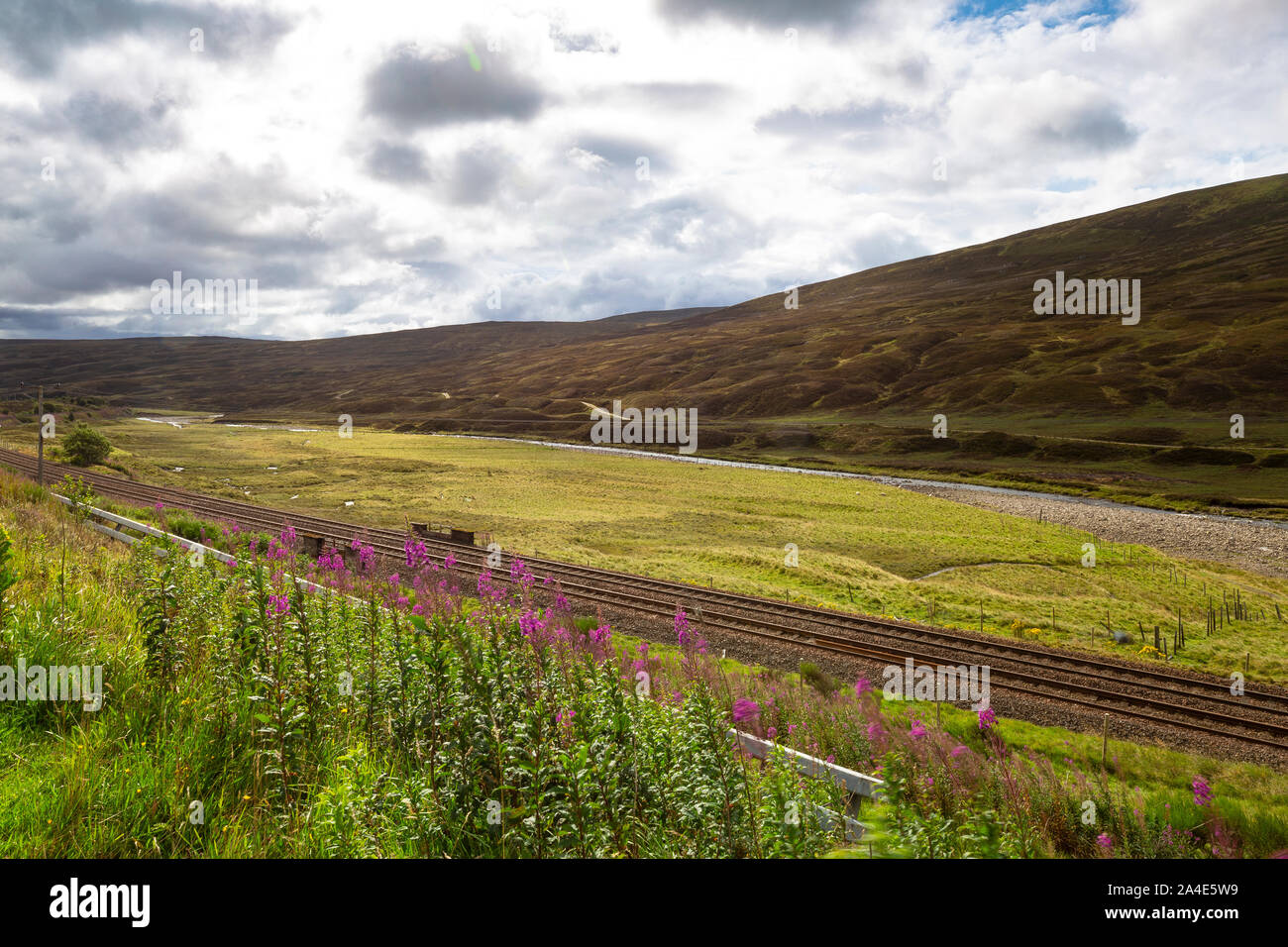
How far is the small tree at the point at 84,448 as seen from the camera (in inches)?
2125

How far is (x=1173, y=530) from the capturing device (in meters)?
48.2

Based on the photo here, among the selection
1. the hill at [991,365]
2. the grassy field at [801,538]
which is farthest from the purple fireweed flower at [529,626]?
the hill at [991,365]

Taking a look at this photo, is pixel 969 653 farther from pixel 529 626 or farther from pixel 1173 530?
pixel 1173 530

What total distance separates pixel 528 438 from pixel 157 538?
105m

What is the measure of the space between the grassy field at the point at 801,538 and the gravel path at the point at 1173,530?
11.3 ft

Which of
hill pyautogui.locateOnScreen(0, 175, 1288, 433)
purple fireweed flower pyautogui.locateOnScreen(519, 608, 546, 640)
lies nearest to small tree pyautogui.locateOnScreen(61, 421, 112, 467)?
purple fireweed flower pyautogui.locateOnScreen(519, 608, 546, 640)

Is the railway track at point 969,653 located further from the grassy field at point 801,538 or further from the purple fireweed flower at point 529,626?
the purple fireweed flower at point 529,626

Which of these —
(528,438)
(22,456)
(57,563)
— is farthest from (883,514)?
(528,438)

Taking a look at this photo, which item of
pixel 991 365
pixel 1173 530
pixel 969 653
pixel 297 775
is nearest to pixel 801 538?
pixel 969 653

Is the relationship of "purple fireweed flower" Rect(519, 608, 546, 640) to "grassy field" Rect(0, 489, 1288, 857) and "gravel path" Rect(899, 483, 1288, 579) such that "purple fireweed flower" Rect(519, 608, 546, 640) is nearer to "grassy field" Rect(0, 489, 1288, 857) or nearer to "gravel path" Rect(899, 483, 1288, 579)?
"grassy field" Rect(0, 489, 1288, 857)

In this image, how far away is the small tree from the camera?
177 ft

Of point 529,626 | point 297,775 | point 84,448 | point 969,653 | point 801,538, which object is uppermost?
point 84,448

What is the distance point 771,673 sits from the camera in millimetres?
14984

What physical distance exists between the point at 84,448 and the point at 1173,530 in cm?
8421
